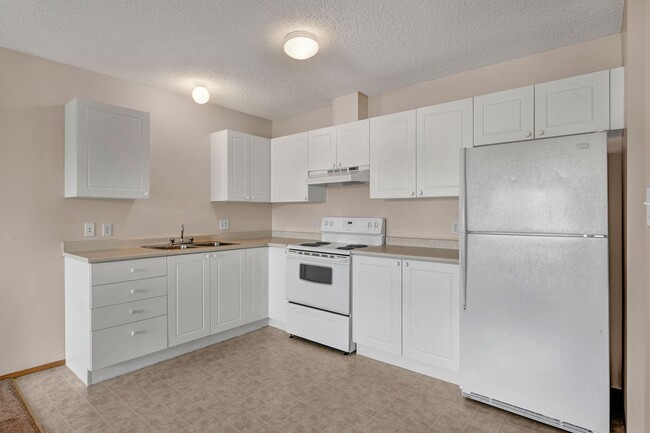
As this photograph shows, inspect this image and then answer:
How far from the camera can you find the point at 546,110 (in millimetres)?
2400

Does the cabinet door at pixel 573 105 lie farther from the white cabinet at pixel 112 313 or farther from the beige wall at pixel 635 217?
the white cabinet at pixel 112 313

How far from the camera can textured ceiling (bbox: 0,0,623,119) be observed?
7.14ft

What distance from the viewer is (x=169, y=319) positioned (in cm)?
301

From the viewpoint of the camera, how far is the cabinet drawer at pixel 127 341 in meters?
2.58

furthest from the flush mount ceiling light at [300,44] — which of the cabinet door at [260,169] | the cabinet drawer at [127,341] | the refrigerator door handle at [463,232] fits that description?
the cabinet drawer at [127,341]

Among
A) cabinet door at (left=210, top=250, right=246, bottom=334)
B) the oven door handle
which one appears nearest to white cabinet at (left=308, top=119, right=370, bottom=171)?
the oven door handle

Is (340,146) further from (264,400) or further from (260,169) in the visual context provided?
(264,400)

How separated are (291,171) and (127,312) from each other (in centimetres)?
226

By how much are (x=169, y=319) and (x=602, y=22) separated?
403 centimetres

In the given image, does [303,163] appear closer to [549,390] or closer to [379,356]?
[379,356]

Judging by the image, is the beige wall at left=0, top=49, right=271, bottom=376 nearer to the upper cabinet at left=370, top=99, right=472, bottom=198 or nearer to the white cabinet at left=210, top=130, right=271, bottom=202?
the white cabinet at left=210, top=130, right=271, bottom=202

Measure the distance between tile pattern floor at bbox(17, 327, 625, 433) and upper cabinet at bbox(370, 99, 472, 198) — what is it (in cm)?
157

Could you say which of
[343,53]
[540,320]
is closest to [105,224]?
[343,53]

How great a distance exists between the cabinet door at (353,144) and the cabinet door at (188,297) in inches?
66.8
